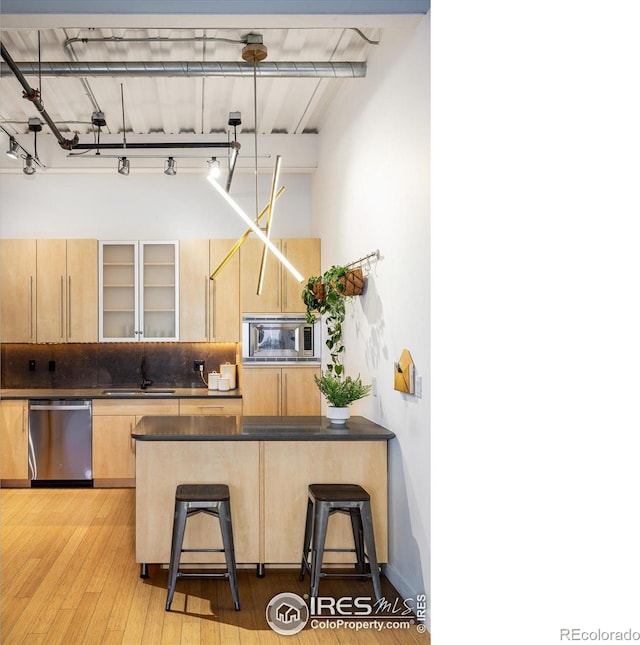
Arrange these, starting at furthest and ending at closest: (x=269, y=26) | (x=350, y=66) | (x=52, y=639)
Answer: (x=350, y=66) → (x=269, y=26) → (x=52, y=639)

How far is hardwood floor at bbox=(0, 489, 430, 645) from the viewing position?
2564 millimetres

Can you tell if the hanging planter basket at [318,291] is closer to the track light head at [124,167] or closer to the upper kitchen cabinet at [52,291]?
the track light head at [124,167]

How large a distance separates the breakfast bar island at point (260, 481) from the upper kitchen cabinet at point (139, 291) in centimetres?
244

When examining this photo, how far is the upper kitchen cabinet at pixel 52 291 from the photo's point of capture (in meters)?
5.43

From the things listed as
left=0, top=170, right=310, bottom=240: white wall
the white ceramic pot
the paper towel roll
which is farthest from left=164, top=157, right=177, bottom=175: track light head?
the white ceramic pot

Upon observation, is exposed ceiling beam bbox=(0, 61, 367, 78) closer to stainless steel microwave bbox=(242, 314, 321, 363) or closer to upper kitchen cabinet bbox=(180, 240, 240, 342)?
upper kitchen cabinet bbox=(180, 240, 240, 342)

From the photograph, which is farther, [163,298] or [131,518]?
[163,298]

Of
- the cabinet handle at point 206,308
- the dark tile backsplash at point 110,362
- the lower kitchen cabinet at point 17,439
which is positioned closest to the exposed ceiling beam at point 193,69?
the cabinet handle at point 206,308

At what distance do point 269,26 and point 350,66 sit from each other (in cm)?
133

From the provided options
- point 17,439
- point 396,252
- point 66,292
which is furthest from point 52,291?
point 396,252

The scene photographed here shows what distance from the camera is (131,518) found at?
14.4 ft
